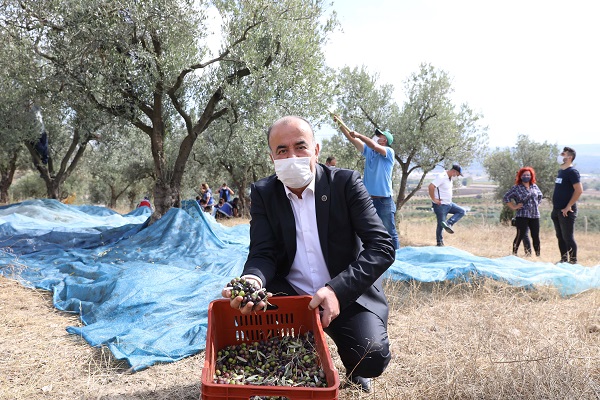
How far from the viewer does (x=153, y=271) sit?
223 inches

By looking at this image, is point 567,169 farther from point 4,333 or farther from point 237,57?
point 4,333

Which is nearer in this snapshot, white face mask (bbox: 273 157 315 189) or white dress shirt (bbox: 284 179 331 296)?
white face mask (bbox: 273 157 315 189)

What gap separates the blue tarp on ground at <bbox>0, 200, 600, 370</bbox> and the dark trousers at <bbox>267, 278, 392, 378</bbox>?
1.61 metres

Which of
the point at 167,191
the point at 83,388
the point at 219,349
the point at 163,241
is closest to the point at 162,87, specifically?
the point at 167,191

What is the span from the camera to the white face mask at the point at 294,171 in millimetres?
2621

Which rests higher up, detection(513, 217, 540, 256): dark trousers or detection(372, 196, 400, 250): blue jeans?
detection(372, 196, 400, 250): blue jeans

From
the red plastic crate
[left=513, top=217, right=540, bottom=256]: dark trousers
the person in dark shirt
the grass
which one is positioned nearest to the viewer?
the red plastic crate

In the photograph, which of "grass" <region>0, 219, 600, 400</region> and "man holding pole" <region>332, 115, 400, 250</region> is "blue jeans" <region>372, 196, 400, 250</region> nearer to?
"man holding pole" <region>332, 115, 400, 250</region>

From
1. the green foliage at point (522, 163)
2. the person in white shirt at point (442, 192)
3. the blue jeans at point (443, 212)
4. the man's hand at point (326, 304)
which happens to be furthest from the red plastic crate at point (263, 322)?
the green foliage at point (522, 163)

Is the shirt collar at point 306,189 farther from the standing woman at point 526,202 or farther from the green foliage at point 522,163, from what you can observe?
the green foliage at point 522,163

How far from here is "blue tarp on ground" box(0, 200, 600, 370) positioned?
4059 mm

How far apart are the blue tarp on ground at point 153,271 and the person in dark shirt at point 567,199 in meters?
1.38

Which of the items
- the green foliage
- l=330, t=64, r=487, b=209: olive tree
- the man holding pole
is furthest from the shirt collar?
the green foliage

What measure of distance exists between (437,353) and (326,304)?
1.51m
